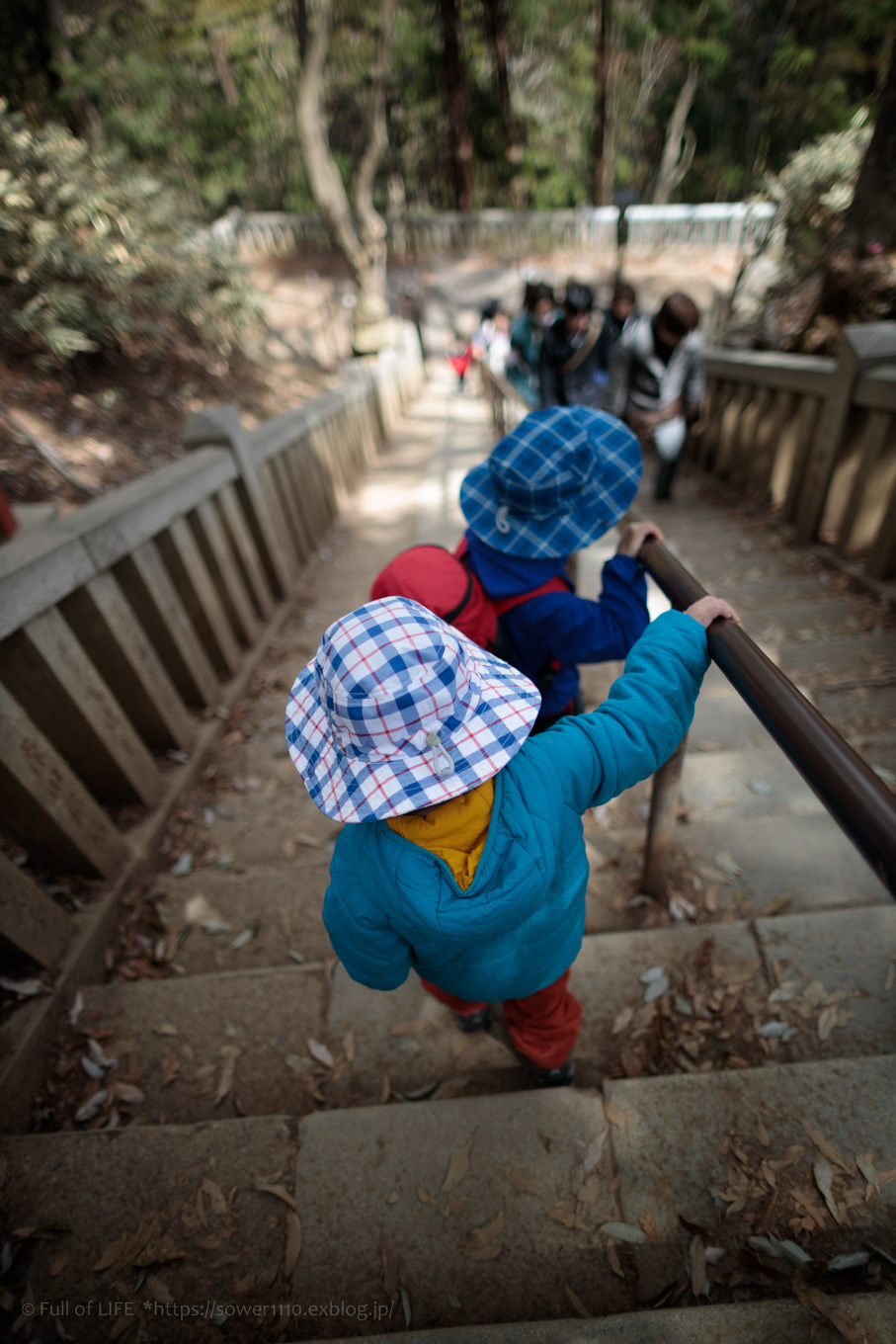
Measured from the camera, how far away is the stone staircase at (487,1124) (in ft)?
4.49

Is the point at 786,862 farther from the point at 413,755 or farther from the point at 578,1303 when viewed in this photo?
the point at 413,755

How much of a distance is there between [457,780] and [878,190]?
25.9ft

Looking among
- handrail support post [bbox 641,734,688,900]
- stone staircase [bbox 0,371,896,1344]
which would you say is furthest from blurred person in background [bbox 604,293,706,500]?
handrail support post [bbox 641,734,688,900]

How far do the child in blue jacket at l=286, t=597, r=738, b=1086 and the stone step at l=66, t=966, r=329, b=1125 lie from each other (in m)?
0.80

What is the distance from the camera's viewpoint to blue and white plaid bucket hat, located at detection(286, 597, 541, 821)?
1.10 metres

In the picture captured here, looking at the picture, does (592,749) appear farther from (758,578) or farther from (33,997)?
(758,578)

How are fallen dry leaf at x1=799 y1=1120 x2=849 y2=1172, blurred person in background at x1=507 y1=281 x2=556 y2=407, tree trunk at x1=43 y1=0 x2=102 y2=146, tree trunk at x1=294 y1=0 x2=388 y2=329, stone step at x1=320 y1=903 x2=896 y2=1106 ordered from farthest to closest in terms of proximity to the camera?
tree trunk at x1=294 y1=0 x2=388 y2=329 < tree trunk at x1=43 y1=0 x2=102 y2=146 < blurred person in background at x1=507 y1=281 x2=556 y2=407 < stone step at x1=320 y1=903 x2=896 y2=1106 < fallen dry leaf at x1=799 y1=1120 x2=849 y2=1172

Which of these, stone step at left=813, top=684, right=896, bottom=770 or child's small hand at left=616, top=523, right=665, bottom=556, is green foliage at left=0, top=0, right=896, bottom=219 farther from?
child's small hand at left=616, top=523, right=665, bottom=556

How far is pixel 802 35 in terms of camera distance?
9398 mm

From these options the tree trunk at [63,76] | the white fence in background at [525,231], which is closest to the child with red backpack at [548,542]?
the tree trunk at [63,76]

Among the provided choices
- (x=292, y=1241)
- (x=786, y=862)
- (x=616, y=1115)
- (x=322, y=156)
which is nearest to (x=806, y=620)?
(x=786, y=862)

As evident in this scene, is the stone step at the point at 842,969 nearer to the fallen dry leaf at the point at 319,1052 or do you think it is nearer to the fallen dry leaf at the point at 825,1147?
the fallen dry leaf at the point at 825,1147

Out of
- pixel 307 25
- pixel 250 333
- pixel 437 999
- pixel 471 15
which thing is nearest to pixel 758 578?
pixel 437 999

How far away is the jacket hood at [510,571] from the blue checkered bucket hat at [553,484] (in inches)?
1.8
